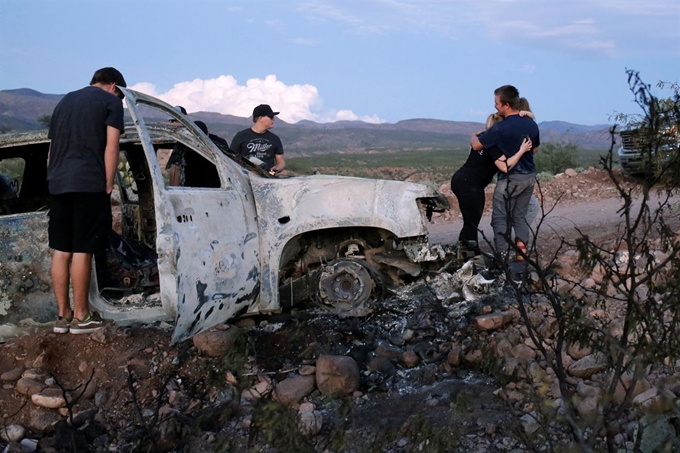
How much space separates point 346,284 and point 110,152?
6.66 feet

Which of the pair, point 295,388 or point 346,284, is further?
point 346,284

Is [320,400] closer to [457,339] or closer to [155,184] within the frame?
[457,339]

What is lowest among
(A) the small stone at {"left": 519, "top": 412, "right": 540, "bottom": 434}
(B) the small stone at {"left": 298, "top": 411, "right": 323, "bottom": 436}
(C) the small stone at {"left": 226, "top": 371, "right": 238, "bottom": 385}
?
(C) the small stone at {"left": 226, "top": 371, "right": 238, "bottom": 385}

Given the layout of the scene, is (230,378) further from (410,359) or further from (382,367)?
(410,359)

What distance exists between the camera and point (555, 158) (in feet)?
65.2

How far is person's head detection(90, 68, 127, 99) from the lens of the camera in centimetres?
523

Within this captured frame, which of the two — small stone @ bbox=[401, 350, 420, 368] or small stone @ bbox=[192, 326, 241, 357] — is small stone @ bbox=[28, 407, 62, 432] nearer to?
small stone @ bbox=[192, 326, 241, 357]

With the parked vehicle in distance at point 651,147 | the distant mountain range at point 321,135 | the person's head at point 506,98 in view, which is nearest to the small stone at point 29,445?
the parked vehicle in distance at point 651,147

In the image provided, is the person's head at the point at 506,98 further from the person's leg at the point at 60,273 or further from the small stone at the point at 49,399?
the small stone at the point at 49,399

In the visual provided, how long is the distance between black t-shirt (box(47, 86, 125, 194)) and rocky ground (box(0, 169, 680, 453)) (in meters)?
1.07

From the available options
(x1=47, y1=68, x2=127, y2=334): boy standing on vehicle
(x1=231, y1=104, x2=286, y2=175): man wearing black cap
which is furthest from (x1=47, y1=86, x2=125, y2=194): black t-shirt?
(x1=231, y1=104, x2=286, y2=175): man wearing black cap

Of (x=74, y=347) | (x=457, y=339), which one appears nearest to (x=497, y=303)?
(x=457, y=339)

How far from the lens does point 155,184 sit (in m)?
4.63

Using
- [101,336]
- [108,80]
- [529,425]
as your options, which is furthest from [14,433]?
[529,425]
